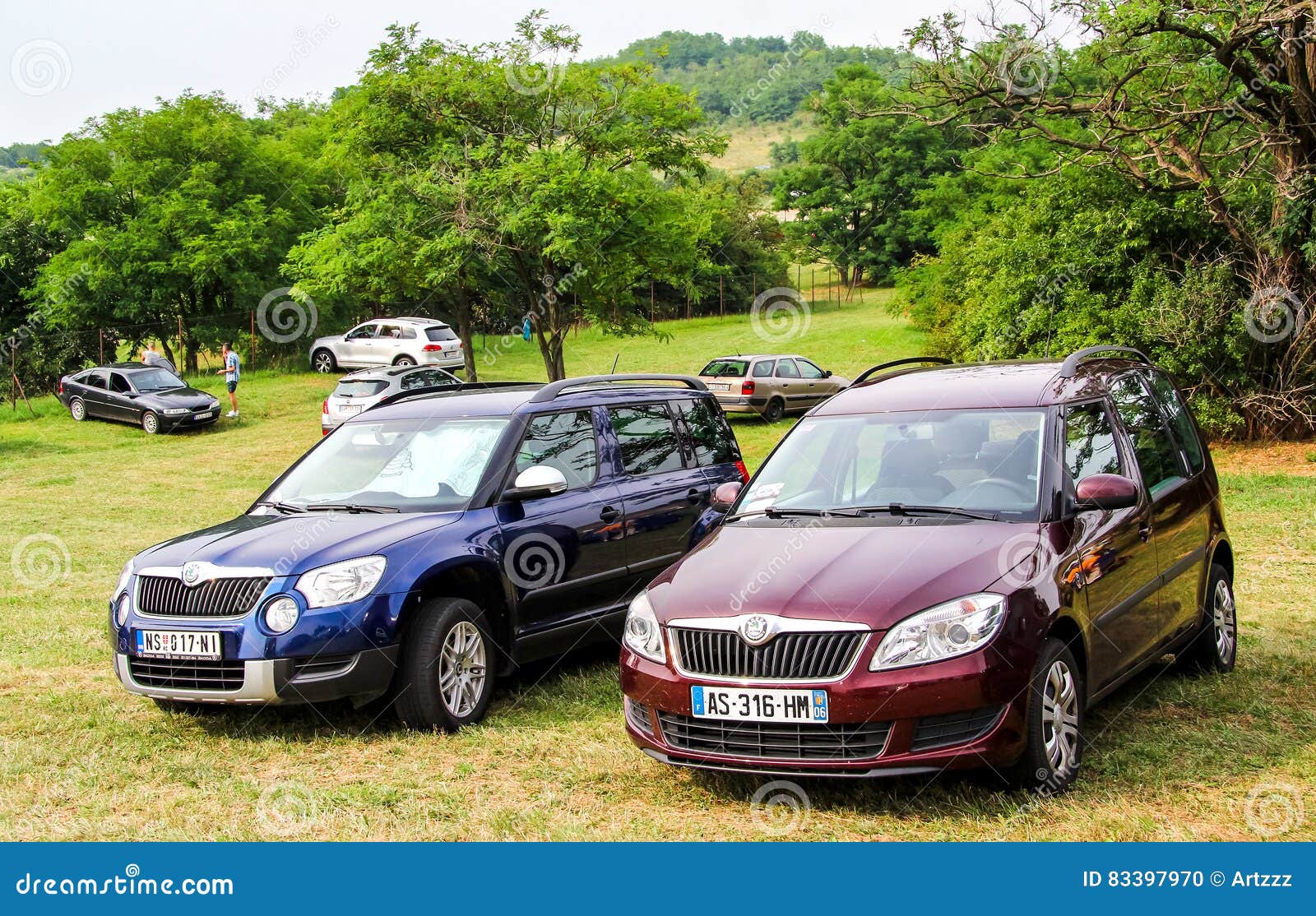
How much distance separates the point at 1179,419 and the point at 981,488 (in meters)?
2.42

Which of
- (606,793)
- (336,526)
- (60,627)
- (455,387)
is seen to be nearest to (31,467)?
(60,627)

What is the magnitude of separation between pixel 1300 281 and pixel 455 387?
14.5 metres

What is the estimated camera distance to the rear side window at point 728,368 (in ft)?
91.2

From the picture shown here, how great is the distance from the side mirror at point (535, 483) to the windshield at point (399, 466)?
9.5 inches

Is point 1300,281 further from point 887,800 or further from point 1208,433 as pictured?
point 887,800

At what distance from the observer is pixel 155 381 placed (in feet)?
98.4

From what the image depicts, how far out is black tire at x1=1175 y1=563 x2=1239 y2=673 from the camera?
277 inches

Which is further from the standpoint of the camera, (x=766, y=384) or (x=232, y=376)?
(x=232, y=376)
